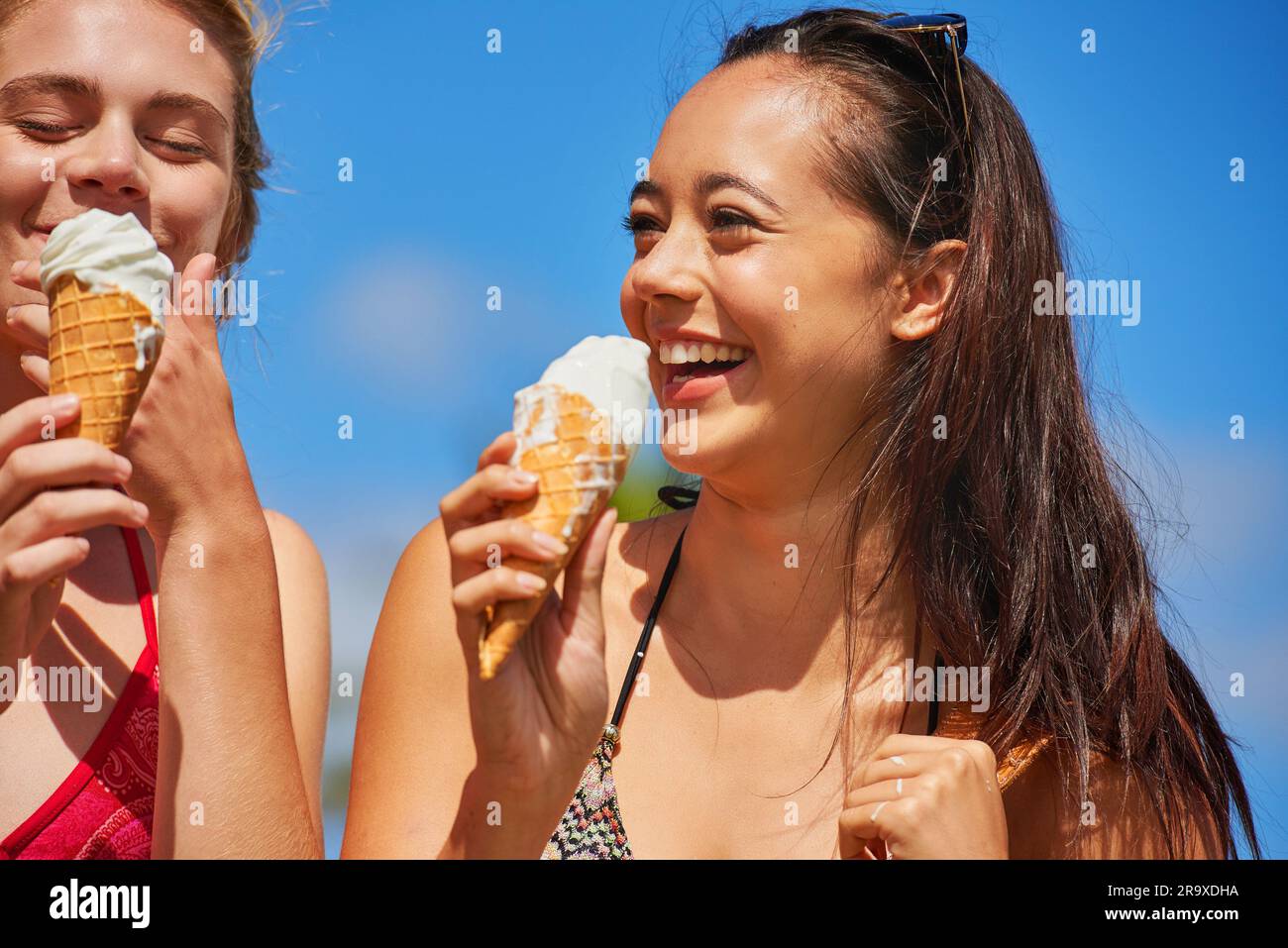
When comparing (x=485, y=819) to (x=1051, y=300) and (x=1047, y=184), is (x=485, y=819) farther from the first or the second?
(x=1047, y=184)

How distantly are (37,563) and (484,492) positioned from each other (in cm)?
86

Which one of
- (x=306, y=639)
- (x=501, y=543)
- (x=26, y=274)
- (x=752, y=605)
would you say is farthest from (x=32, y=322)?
(x=752, y=605)

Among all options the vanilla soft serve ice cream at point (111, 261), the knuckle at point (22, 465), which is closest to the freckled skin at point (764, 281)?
the vanilla soft serve ice cream at point (111, 261)

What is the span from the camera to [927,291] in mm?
4031

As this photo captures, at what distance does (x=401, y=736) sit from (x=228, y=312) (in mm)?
1483

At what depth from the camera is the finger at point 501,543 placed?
2.56 meters

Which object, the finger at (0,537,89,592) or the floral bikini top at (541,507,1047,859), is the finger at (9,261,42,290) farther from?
the floral bikini top at (541,507,1047,859)

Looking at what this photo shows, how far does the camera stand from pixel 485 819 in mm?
2850

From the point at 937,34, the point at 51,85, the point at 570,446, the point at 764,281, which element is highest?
the point at 937,34

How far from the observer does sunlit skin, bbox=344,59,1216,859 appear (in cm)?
342

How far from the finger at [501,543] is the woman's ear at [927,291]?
1.78 meters

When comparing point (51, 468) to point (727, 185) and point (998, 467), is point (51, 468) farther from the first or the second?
point (998, 467)

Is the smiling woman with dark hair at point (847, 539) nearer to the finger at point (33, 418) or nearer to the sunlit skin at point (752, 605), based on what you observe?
the sunlit skin at point (752, 605)

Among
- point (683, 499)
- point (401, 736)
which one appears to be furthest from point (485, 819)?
point (683, 499)
